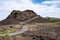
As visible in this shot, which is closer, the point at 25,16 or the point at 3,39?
the point at 3,39

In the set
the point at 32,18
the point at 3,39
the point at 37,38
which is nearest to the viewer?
the point at 3,39

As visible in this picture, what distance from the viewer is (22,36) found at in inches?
2623

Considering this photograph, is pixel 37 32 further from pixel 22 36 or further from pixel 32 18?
pixel 32 18

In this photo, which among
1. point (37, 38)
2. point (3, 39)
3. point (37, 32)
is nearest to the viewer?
point (3, 39)

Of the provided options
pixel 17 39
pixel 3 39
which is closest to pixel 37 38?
pixel 17 39

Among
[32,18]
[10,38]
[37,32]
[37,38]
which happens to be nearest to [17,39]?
[10,38]

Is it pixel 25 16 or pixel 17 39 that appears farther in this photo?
pixel 25 16

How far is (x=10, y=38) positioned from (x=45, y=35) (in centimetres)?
1241

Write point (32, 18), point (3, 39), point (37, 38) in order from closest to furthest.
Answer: point (3, 39) → point (37, 38) → point (32, 18)

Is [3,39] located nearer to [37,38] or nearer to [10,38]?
[10,38]

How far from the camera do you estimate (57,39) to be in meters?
66.1

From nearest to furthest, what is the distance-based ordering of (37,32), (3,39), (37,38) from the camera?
(3,39)
(37,38)
(37,32)

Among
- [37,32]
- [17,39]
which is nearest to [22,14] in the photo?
[37,32]

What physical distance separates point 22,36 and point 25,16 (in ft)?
230
